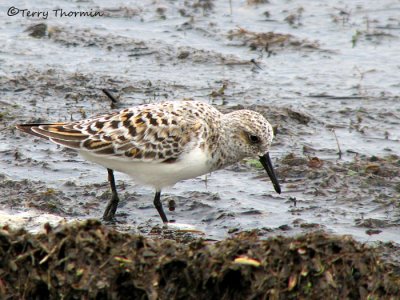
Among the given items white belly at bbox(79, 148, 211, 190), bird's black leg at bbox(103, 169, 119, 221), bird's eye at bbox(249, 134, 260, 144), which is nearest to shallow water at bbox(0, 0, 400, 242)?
bird's black leg at bbox(103, 169, 119, 221)

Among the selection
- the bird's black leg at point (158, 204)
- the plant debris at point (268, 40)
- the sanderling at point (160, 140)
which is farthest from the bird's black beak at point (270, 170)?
the plant debris at point (268, 40)

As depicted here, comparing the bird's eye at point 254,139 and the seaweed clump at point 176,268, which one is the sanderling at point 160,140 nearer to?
→ the bird's eye at point 254,139

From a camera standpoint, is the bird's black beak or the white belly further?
the bird's black beak

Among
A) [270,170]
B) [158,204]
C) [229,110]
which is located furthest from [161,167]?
[229,110]

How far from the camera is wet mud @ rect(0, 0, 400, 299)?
575 cm

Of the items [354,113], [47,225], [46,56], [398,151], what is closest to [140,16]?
[46,56]

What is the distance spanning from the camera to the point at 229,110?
10.7m

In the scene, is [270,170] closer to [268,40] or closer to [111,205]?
[111,205]

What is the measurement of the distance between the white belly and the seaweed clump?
88.4 inches

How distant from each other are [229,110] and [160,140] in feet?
9.58

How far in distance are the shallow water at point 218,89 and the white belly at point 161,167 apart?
48 cm

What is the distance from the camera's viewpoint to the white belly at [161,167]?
25.8 ft

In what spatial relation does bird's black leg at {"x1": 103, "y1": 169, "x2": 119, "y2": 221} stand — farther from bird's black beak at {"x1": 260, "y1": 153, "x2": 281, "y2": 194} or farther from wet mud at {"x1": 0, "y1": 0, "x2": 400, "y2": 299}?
bird's black beak at {"x1": 260, "y1": 153, "x2": 281, "y2": 194}

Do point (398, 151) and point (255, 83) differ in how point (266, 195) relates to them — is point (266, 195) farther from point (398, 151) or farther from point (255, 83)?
point (255, 83)
